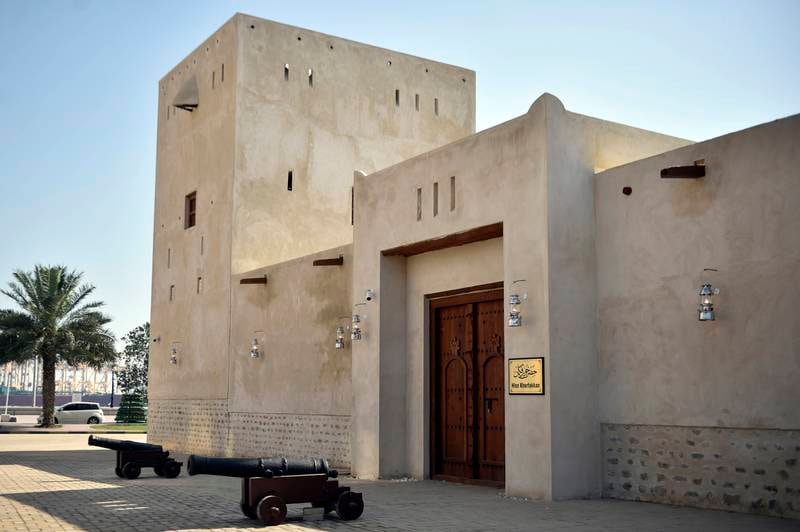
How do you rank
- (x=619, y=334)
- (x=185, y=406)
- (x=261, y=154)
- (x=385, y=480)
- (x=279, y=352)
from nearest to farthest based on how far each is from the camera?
(x=619, y=334), (x=385, y=480), (x=279, y=352), (x=261, y=154), (x=185, y=406)

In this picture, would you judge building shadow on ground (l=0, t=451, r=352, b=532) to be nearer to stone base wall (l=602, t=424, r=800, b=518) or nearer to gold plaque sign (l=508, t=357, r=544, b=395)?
gold plaque sign (l=508, t=357, r=544, b=395)

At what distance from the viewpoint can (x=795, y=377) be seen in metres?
9.34

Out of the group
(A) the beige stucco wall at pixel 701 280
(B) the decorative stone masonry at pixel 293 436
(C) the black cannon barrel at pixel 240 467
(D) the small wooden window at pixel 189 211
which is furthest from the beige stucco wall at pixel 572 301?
(D) the small wooden window at pixel 189 211

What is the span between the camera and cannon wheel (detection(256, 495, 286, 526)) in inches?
356

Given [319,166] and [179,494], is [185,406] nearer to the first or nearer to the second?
[319,166]

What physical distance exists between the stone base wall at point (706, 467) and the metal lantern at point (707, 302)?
1194mm

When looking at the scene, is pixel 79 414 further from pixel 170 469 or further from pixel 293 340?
pixel 170 469

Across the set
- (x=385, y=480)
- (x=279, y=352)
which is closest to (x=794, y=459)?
(x=385, y=480)

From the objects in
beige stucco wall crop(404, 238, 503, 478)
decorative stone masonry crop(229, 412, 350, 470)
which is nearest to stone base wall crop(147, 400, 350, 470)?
decorative stone masonry crop(229, 412, 350, 470)

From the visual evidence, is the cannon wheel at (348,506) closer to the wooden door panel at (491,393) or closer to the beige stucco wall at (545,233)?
the beige stucco wall at (545,233)

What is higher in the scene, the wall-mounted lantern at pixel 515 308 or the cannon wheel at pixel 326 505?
the wall-mounted lantern at pixel 515 308

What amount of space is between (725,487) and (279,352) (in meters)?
9.87

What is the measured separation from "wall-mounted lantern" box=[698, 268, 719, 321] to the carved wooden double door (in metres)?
3.39

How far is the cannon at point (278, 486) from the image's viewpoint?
9188 mm
